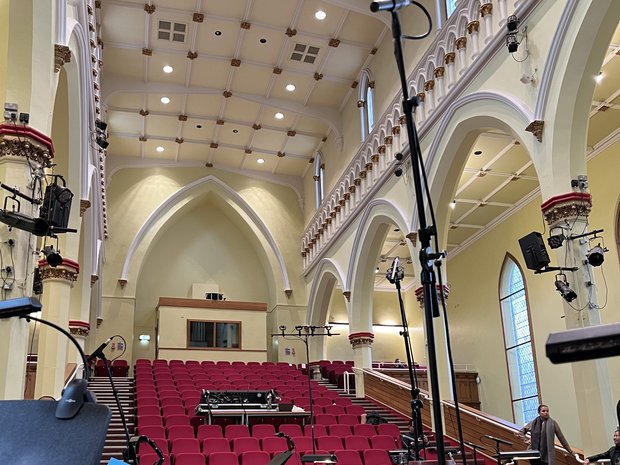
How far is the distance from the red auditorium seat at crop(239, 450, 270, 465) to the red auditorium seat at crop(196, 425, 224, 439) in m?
1.29

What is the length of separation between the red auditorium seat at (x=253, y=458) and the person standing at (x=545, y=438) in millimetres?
3451

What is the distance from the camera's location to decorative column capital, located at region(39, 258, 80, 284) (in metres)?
9.85

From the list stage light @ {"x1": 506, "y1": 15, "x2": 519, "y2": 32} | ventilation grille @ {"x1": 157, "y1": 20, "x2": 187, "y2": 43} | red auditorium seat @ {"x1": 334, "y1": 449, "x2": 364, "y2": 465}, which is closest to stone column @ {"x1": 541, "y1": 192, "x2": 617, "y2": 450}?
stage light @ {"x1": 506, "y1": 15, "x2": 519, "y2": 32}

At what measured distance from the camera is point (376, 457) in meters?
9.15

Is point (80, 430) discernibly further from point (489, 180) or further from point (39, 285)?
point (489, 180)

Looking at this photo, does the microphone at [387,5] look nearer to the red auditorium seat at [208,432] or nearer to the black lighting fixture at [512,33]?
the black lighting fixture at [512,33]

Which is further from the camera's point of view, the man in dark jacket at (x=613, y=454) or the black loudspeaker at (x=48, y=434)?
the man in dark jacket at (x=613, y=454)

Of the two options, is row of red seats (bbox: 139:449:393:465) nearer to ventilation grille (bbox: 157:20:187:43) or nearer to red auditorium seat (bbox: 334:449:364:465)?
red auditorium seat (bbox: 334:449:364:465)

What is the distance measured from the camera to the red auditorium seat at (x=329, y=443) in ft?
31.6

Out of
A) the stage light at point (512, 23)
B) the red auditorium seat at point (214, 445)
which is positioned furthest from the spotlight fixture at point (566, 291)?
the red auditorium seat at point (214, 445)

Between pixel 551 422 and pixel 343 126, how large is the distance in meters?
12.4

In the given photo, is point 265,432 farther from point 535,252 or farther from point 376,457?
point 535,252

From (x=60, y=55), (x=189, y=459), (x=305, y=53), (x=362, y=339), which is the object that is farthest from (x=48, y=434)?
(x=305, y=53)

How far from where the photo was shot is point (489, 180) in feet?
50.9
